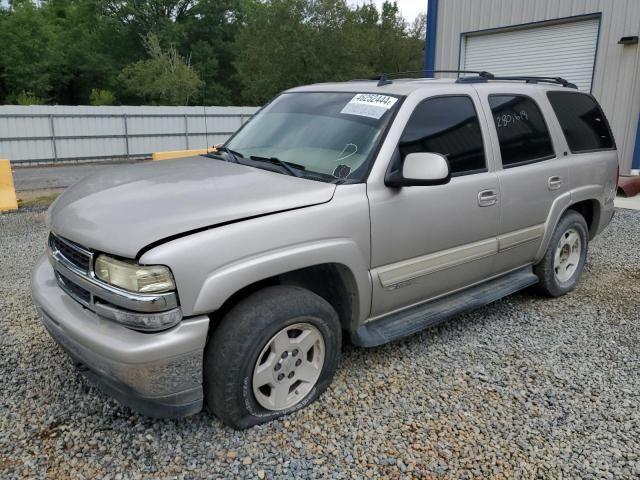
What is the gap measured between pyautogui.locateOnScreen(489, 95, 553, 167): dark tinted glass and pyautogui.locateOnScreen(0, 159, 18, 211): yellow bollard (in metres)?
8.18

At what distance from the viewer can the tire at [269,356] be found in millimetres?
2561

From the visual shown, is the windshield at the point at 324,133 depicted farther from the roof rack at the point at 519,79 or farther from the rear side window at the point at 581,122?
the rear side window at the point at 581,122

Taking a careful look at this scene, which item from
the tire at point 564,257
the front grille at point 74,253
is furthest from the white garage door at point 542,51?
the front grille at point 74,253

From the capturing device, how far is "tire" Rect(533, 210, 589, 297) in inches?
177

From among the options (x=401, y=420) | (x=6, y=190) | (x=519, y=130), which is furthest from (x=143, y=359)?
(x=6, y=190)

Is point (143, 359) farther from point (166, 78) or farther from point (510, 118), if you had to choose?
point (166, 78)

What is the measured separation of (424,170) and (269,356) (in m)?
1.33

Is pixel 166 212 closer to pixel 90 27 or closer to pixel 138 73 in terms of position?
pixel 138 73

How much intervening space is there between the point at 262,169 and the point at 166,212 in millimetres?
873

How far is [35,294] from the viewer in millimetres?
3021

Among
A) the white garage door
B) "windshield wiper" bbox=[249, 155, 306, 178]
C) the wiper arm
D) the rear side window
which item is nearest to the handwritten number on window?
the rear side window

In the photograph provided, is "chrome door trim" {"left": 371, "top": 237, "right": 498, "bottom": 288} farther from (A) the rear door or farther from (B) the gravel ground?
(B) the gravel ground

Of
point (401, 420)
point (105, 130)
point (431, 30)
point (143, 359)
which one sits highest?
point (431, 30)

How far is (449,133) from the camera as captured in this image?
350 cm
